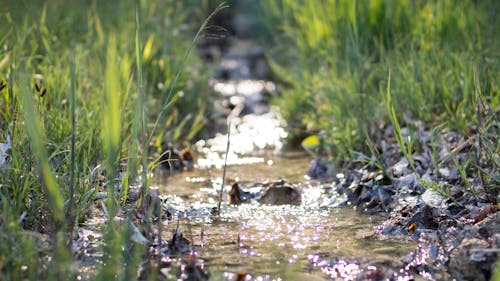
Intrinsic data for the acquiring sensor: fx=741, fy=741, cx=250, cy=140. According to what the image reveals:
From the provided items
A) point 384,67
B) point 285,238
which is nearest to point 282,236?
point 285,238

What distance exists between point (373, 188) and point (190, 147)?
1687 millimetres

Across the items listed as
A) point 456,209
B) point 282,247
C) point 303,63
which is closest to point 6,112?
point 282,247

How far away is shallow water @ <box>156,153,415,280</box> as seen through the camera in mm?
2787

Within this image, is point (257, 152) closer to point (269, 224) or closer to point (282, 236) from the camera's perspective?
point (269, 224)

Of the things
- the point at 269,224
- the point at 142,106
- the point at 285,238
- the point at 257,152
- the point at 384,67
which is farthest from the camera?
the point at 257,152

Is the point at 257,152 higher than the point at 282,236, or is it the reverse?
the point at 282,236

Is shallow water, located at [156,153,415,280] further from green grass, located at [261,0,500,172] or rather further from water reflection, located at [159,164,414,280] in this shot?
green grass, located at [261,0,500,172]

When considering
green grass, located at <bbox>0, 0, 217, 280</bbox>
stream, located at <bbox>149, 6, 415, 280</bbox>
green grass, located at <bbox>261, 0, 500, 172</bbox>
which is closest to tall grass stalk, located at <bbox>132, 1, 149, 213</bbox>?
green grass, located at <bbox>0, 0, 217, 280</bbox>

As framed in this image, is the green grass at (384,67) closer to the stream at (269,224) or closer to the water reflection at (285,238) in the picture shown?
the stream at (269,224)

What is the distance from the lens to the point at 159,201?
126 inches

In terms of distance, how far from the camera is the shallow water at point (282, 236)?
279 cm

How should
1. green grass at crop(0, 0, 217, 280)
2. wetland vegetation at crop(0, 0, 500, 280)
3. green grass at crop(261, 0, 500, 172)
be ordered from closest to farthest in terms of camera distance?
green grass at crop(0, 0, 217, 280) → wetland vegetation at crop(0, 0, 500, 280) → green grass at crop(261, 0, 500, 172)

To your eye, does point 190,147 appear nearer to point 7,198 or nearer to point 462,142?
point 462,142

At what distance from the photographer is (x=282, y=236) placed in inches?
124
